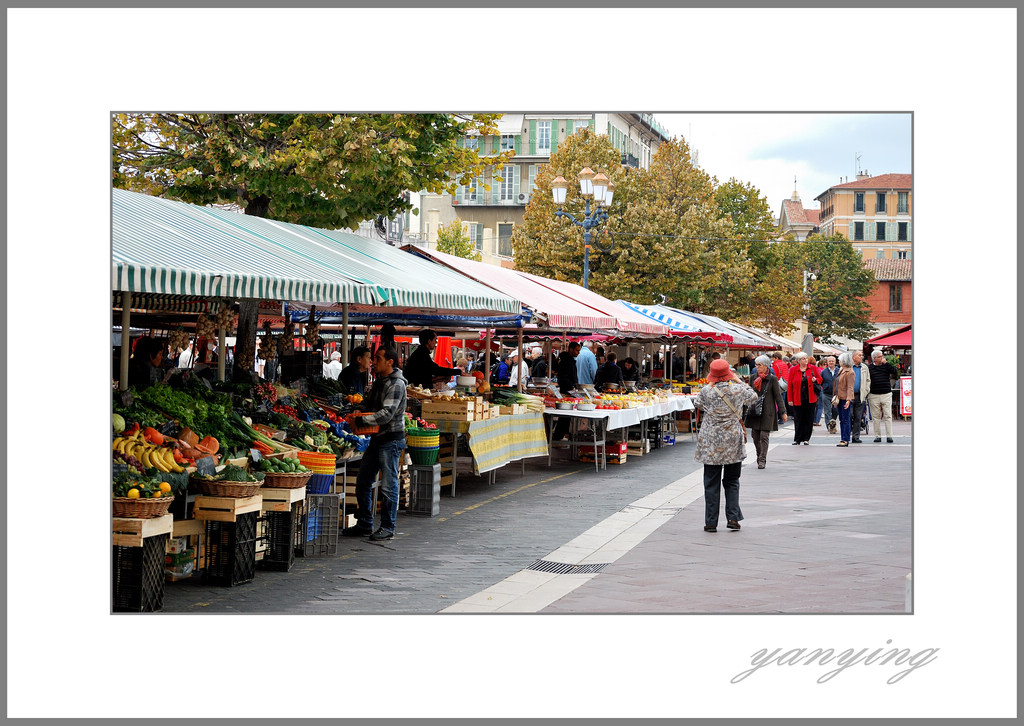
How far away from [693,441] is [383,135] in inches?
462

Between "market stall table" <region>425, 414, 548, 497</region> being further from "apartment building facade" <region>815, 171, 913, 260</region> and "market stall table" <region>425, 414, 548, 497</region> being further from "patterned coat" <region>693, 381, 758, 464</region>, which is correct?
"apartment building facade" <region>815, 171, 913, 260</region>

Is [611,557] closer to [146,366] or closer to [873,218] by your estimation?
[146,366]

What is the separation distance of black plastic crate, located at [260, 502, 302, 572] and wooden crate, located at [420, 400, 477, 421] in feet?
14.9

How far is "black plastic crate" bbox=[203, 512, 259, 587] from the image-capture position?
7844 millimetres

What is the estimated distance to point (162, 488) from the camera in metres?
A: 6.97

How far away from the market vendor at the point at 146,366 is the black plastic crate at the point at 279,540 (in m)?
1.77

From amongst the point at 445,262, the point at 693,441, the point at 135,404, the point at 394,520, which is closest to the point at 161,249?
the point at 135,404

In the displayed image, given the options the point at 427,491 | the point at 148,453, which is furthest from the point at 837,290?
Answer: the point at 148,453

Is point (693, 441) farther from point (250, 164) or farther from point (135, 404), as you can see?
point (135, 404)

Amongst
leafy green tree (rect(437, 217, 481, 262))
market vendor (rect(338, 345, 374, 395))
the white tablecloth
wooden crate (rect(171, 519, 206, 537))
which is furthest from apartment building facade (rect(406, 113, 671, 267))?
wooden crate (rect(171, 519, 206, 537))

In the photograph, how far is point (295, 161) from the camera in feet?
45.6

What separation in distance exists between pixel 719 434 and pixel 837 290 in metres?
58.3

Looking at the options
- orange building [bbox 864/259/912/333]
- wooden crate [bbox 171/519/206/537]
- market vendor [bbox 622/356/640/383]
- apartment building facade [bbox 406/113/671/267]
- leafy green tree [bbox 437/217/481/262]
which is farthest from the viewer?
orange building [bbox 864/259/912/333]

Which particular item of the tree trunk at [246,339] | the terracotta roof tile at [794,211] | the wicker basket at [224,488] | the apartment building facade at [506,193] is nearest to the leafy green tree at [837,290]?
the apartment building facade at [506,193]
